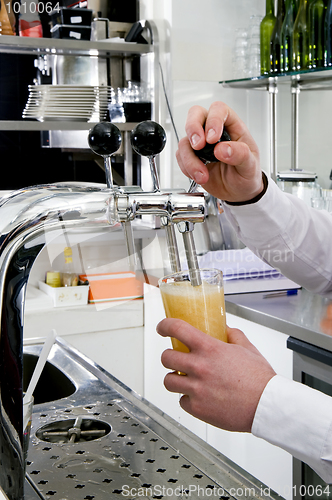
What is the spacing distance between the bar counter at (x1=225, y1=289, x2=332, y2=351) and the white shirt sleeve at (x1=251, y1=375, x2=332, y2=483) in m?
0.77

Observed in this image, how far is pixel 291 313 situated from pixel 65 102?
124 centimetres

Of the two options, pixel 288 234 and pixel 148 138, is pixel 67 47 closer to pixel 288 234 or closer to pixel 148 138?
pixel 288 234

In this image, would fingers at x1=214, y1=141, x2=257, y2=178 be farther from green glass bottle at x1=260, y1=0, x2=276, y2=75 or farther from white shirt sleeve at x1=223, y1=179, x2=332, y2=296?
green glass bottle at x1=260, y1=0, x2=276, y2=75

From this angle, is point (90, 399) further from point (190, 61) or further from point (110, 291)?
point (190, 61)

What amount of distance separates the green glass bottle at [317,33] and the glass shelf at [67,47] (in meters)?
0.68

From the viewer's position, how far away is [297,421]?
71 cm

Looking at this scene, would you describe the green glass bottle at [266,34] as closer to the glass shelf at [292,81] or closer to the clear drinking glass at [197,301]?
the glass shelf at [292,81]

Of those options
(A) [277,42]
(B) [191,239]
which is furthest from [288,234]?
(A) [277,42]

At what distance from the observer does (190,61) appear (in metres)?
2.40

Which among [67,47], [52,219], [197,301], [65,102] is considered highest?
[67,47]

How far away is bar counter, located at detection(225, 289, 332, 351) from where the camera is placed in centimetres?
152

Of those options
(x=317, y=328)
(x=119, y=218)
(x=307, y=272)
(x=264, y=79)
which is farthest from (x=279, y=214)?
(x=264, y=79)

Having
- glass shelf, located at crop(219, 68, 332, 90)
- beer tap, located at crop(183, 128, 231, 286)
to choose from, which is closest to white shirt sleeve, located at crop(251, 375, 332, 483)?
beer tap, located at crop(183, 128, 231, 286)

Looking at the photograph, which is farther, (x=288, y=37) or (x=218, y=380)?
(x=288, y=37)
